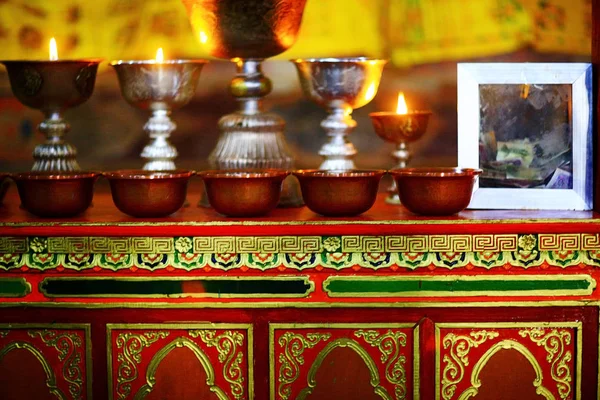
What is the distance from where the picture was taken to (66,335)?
1851 millimetres

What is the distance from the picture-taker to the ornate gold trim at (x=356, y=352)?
1833 millimetres

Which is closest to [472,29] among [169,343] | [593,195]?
[593,195]

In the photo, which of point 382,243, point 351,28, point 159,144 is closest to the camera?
point 382,243

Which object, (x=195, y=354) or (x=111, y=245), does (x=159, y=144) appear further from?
(x=195, y=354)

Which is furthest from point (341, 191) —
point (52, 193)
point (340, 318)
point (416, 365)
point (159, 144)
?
point (52, 193)

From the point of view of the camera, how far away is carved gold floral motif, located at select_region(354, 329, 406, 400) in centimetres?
183

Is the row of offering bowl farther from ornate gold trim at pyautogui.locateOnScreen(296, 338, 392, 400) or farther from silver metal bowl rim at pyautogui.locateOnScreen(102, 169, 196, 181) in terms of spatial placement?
ornate gold trim at pyautogui.locateOnScreen(296, 338, 392, 400)

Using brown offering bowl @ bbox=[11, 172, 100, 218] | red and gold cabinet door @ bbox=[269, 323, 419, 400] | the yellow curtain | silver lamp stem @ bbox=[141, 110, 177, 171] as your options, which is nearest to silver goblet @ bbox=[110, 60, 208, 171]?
silver lamp stem @ bbox=[141, 110, 177, 171]

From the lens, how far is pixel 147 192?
186 centimetres

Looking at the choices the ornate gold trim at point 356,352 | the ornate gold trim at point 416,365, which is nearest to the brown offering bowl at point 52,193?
the ornate gold trim at point 356,352

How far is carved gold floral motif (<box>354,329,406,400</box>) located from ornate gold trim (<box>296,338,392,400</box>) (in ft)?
0.08

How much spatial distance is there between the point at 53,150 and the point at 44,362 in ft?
1.75

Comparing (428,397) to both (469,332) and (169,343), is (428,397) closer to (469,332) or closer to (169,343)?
(469,332)

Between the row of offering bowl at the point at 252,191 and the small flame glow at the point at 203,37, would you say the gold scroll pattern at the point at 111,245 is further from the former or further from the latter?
the small flame glow at the point at 203,37
